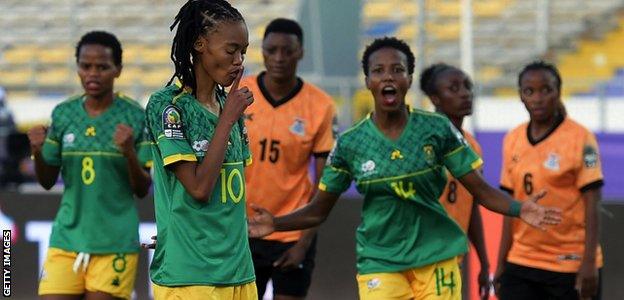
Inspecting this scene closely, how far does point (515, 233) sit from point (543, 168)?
20.7 inches

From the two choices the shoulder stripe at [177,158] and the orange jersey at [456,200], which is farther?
the orange jersey at [456,200]

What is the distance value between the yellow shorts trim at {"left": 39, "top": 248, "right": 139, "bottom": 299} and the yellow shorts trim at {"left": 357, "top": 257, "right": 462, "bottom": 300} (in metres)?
1.86

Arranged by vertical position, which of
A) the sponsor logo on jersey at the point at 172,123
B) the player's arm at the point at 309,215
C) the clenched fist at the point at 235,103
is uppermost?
the clenched fist at the point at 235,103

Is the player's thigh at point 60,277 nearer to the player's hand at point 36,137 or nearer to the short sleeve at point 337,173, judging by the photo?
the player's hand at point 36,137

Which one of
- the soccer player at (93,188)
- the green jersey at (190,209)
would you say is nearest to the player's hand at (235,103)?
the green jersey at (190,209)

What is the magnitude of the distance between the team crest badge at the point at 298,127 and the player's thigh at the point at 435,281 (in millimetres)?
1785

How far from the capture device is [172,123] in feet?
15.3

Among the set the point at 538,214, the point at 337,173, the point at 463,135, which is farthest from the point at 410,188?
the point at 463,135

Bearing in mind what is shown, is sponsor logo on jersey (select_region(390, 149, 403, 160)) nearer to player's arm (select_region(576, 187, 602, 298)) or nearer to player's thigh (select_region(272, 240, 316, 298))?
player's arm (select_region(576, 187, 602, 298))

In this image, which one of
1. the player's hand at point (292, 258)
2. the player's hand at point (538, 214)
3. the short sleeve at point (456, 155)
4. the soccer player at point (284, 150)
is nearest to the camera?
the player's hand at point (538, 214)

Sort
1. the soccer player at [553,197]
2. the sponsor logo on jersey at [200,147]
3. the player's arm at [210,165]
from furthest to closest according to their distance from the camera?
the soccer player at [553,197] < the sponsor logo on jersey at [200,147] < the player's arm at [210,165]

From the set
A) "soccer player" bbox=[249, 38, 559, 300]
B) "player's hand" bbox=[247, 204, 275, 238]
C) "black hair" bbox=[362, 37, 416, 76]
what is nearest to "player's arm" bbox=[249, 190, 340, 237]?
"soccer player" bbox=[249, 38, 559, 300]

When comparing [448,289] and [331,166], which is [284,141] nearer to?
[331,166]

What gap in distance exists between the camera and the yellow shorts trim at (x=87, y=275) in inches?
291
